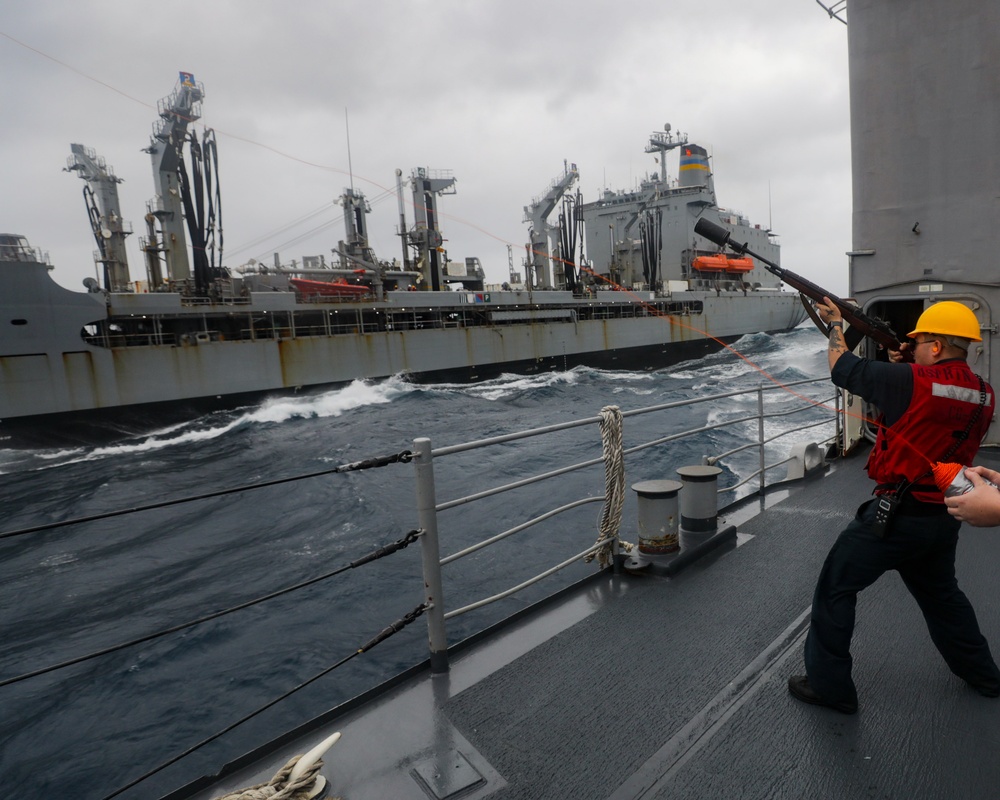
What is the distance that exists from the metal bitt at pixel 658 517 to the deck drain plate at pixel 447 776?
1.70m

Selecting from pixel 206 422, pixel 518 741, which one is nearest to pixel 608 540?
pixel 518 741

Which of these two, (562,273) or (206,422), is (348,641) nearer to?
(206,422)

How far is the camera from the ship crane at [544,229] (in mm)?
32531

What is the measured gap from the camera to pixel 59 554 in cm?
695

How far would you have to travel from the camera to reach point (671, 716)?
6.42 feet

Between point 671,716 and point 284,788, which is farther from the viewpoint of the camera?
point 671,716

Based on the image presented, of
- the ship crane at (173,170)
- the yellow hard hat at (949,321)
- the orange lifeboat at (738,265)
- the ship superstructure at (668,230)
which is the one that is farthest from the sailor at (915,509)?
the orange lifeboat at (738,265)

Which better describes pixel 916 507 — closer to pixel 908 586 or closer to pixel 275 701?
pixel 908 586

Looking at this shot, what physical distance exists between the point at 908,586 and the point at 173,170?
2562 cm

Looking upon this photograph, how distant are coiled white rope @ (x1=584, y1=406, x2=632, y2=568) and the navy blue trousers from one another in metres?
1.12

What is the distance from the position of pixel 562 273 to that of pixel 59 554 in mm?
28915

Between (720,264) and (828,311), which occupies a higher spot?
(720,264)

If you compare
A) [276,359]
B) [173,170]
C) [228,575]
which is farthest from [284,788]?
[173,170]

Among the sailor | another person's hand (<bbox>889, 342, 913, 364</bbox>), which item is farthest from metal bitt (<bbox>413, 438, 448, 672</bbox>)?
another person's hand (<bbox>889, 342, 913, 364</bbox>)
